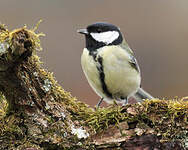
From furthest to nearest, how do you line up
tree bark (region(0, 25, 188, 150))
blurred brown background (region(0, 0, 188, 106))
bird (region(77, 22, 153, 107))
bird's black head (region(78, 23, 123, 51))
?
1. blurred brown background (region(0, 0, 188, 106))
2. bird's black head (region(78, 23, 123, 51))
3. bird (region(77, 22, 153, 107))
4. tree bark (region(0, 25, 188, 150))

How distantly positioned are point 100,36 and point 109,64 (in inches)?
10.8

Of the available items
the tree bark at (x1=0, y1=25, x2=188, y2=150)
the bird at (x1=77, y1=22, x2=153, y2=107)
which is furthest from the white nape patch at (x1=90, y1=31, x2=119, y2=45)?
the tree bark at (x1=0, y1=25, x2=188, y2=150)

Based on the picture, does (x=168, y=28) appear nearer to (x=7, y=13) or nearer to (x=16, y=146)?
(x=7, y=13)

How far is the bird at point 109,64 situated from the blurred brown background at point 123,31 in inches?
65.8

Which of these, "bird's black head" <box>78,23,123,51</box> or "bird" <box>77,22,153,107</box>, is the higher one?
"bird's black head" <box>78,23,123,51</box>

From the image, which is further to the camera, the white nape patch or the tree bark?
the white nape patch

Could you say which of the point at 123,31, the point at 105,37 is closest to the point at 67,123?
the point at 105,37

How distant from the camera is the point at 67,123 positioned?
80.0 inches

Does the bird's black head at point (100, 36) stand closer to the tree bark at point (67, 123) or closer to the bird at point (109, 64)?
the bird at point (109, 64)

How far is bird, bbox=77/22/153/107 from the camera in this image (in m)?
2.51

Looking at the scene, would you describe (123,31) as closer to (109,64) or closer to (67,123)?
(109,64)

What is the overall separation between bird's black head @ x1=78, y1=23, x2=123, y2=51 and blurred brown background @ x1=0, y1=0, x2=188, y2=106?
1725 mm

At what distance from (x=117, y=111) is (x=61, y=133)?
346 millimetres

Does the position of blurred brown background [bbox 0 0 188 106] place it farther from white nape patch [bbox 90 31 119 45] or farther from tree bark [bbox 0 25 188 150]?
tree bark [bbox 0 25 188 150]
